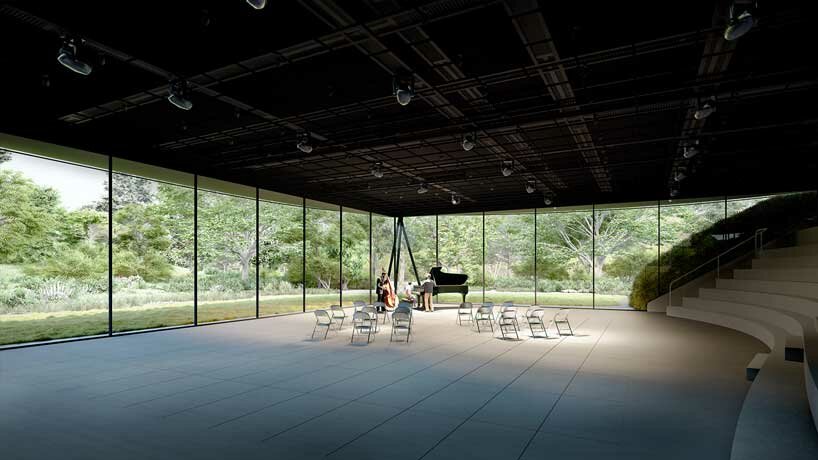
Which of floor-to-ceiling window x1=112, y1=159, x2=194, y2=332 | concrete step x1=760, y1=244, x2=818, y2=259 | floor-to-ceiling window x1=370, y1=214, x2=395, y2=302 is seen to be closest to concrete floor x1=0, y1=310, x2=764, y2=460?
concrete step x1=760, y1=244, x2=818, y2=259

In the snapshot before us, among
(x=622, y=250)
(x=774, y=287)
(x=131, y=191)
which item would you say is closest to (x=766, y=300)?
(x=774, y=287)

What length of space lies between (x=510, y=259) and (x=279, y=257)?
39.2 feet

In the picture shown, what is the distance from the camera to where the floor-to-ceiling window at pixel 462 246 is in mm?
22453

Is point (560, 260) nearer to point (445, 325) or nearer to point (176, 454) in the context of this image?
point (445, 325)

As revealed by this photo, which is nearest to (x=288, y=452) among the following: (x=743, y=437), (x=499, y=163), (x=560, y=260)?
(x=743, y=437)

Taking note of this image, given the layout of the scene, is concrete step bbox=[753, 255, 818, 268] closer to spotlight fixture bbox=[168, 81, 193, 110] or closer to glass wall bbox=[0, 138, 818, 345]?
glass wall bbox=[0, 138, 818, 345]

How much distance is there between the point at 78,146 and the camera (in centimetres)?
851

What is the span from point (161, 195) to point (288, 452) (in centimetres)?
1786

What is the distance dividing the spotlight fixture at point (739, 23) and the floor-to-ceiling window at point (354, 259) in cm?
2049

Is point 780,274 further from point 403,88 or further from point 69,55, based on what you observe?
point 69,55

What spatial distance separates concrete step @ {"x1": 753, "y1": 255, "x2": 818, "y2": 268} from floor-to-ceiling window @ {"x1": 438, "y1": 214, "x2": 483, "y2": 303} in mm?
11884

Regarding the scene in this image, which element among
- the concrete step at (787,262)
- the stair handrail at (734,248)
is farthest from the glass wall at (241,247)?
the concrete step at (787,262)

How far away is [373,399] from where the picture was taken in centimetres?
500

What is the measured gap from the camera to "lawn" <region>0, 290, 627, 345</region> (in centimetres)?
1319
